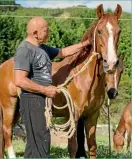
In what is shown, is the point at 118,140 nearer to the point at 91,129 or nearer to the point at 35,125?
the point at 91,129

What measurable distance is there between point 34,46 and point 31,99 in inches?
19.2

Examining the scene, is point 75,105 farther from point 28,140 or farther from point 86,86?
point 28,140

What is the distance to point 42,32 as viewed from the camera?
4.56m

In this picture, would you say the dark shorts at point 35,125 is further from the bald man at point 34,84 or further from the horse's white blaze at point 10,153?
the horse's white blaze at point 10,153

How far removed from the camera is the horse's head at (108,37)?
17.9 feet

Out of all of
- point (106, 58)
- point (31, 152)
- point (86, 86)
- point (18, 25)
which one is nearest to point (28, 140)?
point (31, 152)

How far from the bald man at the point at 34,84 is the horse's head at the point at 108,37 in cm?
108

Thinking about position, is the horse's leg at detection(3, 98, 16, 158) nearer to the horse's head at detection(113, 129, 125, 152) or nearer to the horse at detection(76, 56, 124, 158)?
the horse at detection(76, 56, 124, 158)

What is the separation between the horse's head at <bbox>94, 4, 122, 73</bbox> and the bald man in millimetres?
1082

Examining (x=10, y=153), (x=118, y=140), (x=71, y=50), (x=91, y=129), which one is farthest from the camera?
(x=118, y=140)

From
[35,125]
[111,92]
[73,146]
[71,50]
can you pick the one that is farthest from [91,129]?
[35,125]

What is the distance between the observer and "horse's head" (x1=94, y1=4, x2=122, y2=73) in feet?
17.9

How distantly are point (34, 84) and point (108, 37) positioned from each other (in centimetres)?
151

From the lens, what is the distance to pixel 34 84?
441 cm
